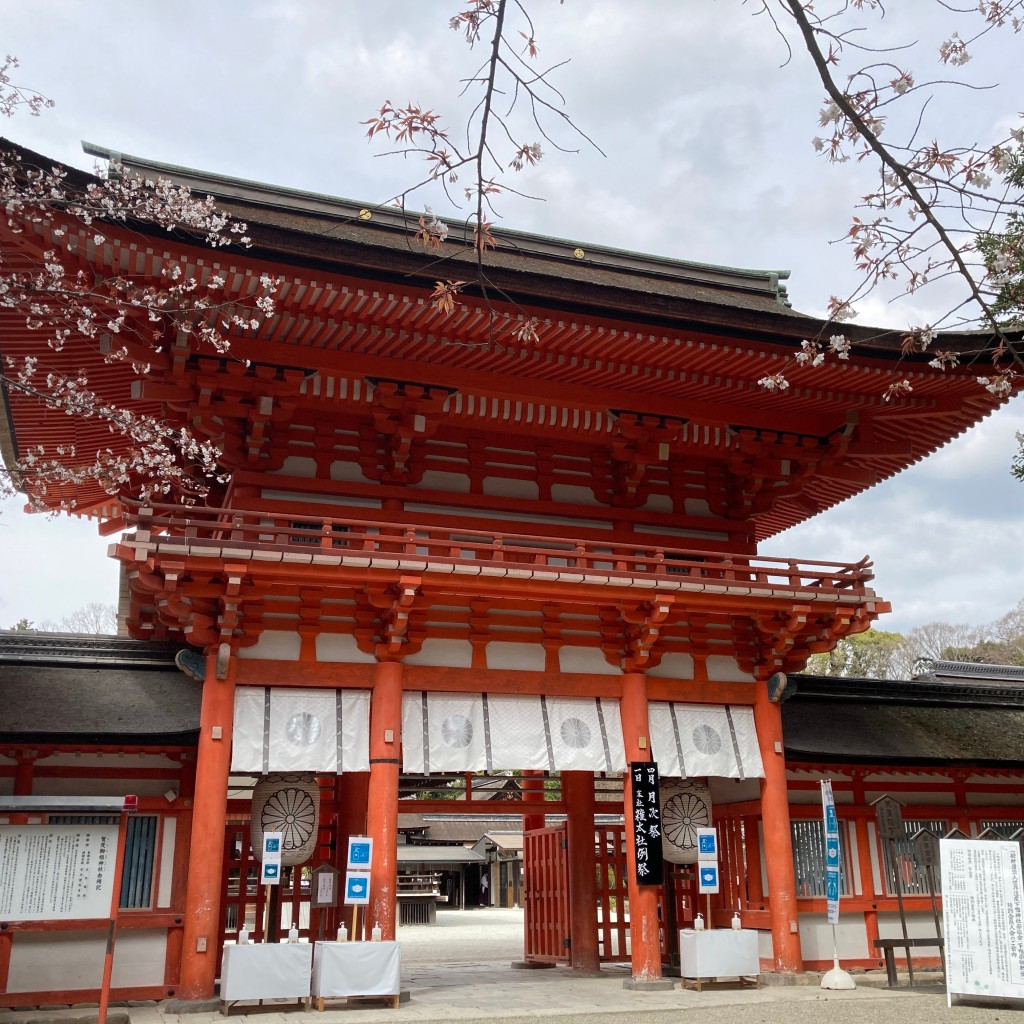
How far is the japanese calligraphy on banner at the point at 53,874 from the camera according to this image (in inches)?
320

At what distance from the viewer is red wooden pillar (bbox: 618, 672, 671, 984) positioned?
11094 millimetres

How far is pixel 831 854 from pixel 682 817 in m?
1.92

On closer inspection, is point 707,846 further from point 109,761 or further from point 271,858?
point 109,761

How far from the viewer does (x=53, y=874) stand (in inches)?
324

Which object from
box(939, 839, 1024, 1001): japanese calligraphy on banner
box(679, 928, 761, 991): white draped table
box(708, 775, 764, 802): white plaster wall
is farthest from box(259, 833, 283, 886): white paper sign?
box(939, 839, 1024, 1001): japanese calligraphy on banner

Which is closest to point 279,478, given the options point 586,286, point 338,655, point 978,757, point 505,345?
point 338,655

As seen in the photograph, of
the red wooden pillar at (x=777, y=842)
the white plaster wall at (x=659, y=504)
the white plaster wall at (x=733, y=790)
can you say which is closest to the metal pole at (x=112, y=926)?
the white plaster wall at (x=733, y=790)

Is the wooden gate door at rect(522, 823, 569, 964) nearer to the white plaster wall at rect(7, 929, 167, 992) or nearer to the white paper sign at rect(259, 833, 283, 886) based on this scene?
the white paper sign at rect(259, 833, 283, 886)

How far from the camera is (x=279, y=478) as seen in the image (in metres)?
11.7

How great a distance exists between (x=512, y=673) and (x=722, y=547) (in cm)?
373

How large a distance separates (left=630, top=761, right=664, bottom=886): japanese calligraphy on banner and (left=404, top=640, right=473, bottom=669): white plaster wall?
230cm

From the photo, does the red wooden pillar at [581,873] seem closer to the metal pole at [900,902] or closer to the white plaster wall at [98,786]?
the metal pole at [900,902]

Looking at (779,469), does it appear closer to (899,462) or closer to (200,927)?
(899,462)

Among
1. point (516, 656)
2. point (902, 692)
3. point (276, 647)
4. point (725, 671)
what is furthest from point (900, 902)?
point (276, 647)
